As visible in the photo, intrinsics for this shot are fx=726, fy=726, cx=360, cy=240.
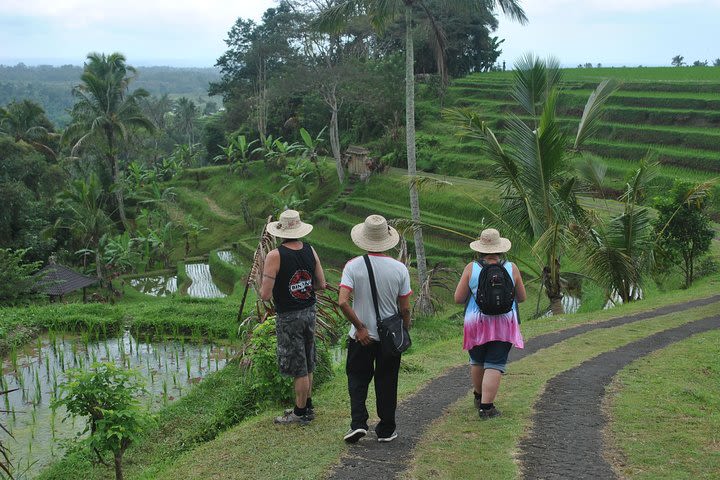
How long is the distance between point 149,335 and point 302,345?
8.47 metres

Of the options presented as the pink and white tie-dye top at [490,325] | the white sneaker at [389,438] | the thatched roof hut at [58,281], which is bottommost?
the thatched roof hut at [58,281]

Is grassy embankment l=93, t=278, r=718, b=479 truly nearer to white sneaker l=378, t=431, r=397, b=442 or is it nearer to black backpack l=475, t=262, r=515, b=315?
white sneaker l=378, t=431, r=397, b=442

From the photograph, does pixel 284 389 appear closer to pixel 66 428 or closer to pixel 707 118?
pixel 66 428

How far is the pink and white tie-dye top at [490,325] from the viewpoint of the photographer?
5.41 meters

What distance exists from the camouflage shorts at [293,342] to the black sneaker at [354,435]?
26.6 inches

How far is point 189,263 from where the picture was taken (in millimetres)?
26688

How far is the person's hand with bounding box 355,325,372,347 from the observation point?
4.95m

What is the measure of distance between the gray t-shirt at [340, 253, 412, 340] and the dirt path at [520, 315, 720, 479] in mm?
1324

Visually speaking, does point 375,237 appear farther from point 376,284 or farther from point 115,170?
point 115,170

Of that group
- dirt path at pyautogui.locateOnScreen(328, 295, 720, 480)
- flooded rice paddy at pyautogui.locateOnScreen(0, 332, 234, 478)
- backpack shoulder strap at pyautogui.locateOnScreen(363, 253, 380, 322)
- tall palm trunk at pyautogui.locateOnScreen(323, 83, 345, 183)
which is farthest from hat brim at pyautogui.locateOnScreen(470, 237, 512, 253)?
tall palm trunk at pyautogui.locateOnScreen(323, 83, 345, 183)

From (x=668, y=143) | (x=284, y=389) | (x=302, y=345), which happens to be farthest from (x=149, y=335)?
(x=668, y=143)

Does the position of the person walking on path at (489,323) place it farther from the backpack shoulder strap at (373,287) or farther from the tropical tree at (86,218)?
the tropical tree at (86,218)

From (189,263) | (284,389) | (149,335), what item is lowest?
(189,263)

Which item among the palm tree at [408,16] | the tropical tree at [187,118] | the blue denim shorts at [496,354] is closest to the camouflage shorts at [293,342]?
the blue denim shorts at [496,354]
